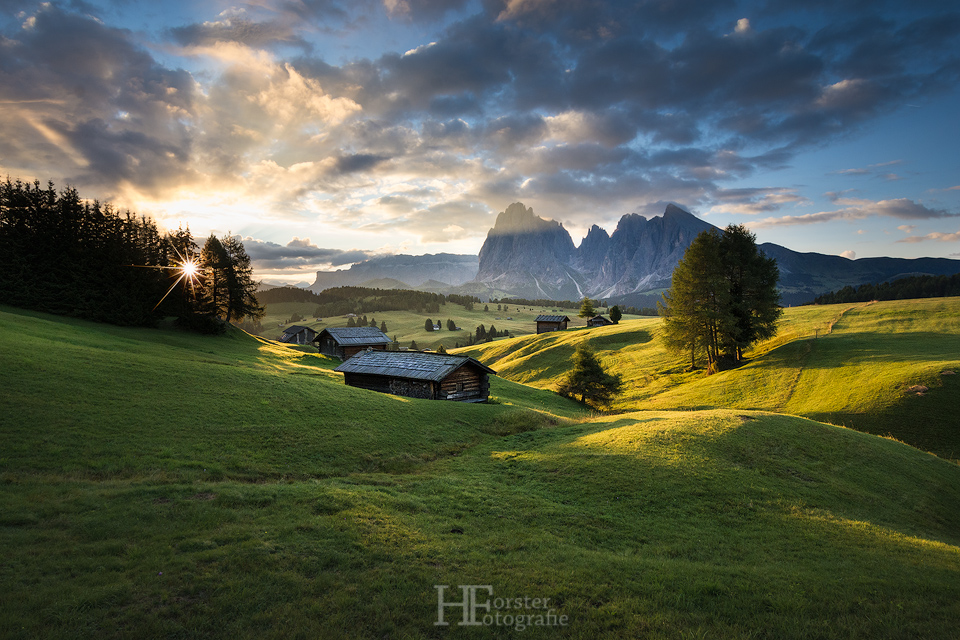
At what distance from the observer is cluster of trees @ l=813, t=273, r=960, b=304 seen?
100 metres

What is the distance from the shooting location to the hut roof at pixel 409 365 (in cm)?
3512

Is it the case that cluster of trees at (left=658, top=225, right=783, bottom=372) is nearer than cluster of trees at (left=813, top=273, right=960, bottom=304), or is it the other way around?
cluster of trees at (left=658, top=225, right=783, bottom=372)

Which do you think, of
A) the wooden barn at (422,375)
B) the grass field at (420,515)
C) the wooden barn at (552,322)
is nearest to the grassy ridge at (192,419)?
the grass field at (420,515)

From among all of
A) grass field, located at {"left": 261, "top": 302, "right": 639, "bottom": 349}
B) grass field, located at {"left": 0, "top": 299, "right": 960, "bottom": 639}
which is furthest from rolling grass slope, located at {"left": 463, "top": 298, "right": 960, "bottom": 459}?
grass field, located at {"left": 261, "top": 302, "right": 639, "bottom": 349}

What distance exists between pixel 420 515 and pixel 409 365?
25.2 meters

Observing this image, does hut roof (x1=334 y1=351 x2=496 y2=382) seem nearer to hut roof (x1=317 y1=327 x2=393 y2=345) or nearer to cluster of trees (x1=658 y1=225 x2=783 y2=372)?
hut roof (x1=317 y1=327 x2=393 y2=345)

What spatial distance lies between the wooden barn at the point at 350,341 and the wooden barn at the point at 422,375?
23.5 meters

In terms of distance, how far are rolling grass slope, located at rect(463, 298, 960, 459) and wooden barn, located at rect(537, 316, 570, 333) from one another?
36790mm

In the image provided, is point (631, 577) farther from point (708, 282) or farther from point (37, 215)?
point (37, 215)

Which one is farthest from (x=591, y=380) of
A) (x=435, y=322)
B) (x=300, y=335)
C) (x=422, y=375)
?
(x=435, y=322)

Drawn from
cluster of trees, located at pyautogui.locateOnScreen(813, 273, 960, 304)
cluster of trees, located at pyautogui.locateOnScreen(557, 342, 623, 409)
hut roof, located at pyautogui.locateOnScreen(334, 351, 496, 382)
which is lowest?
cluster of trees, located at pyautogui.locateOnScreen(557, 342, 623, 409)

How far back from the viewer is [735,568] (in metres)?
10.6

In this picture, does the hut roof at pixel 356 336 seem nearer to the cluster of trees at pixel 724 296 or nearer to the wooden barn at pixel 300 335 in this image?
the wooden barn at pixel 300 335

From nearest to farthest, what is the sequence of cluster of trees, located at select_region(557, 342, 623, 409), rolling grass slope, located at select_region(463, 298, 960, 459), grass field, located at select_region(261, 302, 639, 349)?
rolling grass slope, located at select_region(463, 298, 960, 459) → cluster of trees, located at select_region(557, 342, 623, 409) → grass field, located at select_region(261, 302, 639, 349)
